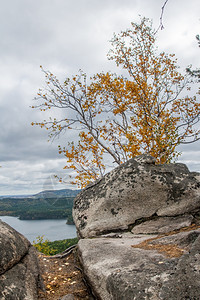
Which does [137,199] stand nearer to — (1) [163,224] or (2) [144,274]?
(1) [163,224]

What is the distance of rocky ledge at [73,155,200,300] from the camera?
3.83m

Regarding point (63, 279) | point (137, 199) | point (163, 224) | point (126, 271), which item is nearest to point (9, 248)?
point (63, 279)

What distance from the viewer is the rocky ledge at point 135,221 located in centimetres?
383

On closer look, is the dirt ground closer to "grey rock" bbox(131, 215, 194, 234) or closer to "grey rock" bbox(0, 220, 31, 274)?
"grey rock" bbox(0, 220, 31, 274)

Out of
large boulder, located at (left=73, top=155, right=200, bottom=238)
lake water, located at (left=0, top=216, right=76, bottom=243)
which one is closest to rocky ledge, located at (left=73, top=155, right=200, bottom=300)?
large boulder, located at (left=73, top=155, right=200, bottom=238)

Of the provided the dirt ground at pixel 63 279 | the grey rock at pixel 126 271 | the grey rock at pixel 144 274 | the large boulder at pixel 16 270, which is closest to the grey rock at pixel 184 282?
the grey rock at pixel 144 274

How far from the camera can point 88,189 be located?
342 inches

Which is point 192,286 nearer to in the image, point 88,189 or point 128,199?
point 128,199

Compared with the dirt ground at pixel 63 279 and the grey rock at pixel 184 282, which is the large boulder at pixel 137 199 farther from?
the grey rock at pixel 184 282

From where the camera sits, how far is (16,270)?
4445 millimetres

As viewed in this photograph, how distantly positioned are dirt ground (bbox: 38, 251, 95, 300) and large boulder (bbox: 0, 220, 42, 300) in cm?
27

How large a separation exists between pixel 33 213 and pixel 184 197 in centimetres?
13385

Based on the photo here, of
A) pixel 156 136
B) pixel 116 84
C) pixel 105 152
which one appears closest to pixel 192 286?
pixel 156 136

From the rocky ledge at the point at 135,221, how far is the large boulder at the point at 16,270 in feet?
3.47
